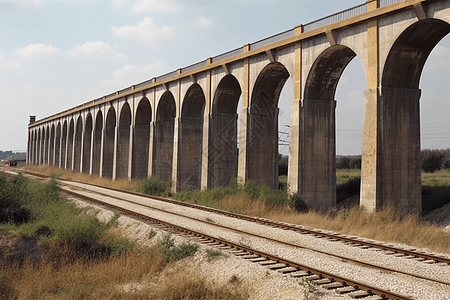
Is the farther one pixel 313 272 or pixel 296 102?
pixel 296 102

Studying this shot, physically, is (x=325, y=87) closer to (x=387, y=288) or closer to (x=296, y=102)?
(x=296, y=102)

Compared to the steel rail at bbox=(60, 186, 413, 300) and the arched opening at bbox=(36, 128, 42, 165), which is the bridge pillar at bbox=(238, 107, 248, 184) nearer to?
the steel rail at bbox=(60, 186, 413, 300)

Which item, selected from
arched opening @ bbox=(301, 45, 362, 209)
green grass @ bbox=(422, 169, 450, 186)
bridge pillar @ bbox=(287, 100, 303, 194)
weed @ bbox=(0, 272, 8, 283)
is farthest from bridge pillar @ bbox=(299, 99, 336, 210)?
weed @ bbox=(0, 272, 8, 283)

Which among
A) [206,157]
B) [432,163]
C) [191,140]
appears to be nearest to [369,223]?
[206,157]

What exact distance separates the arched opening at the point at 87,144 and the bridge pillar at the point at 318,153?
→ 37.6 metres

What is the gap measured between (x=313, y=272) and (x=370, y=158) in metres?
9.19

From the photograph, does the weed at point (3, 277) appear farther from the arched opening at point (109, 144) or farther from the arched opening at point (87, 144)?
the arched opening at point (87, 144)

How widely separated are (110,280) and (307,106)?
14.2 m

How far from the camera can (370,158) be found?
52.4 ft

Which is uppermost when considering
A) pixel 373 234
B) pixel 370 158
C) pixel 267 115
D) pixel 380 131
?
pixel 267 115

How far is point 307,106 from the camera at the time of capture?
65.5 feet

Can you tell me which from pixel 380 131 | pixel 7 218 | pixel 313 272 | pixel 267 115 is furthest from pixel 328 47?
pixel 7 218

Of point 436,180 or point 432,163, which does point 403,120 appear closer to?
point 436,180

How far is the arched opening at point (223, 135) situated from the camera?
27594 mm
